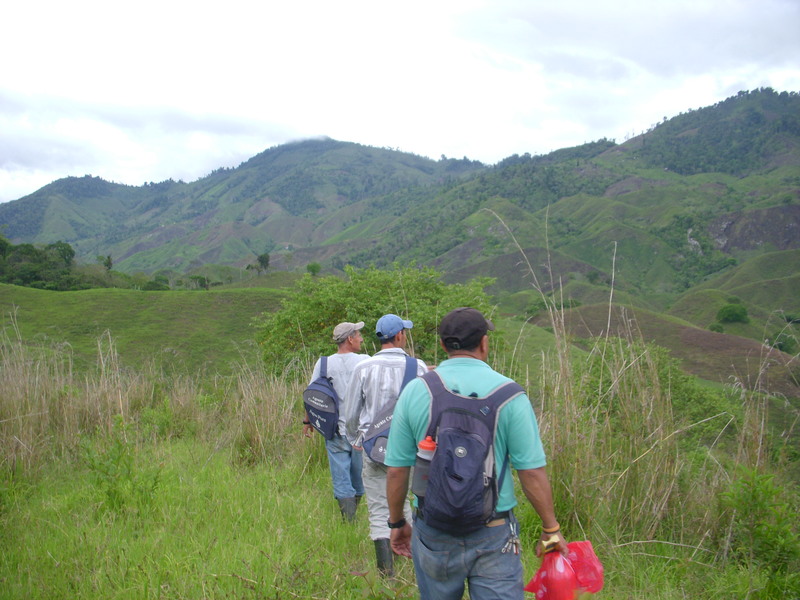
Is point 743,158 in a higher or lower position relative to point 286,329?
higher

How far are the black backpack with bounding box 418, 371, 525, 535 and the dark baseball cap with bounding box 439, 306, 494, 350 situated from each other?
0.21 metres

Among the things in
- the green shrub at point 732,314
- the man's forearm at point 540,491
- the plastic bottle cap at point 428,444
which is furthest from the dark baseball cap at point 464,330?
the green shrub at point 732,314

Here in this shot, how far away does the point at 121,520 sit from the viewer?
13.0 feet

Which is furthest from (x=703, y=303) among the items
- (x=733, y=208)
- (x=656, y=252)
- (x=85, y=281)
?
(x=85, y=281)

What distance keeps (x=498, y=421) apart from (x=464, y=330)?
387 mm

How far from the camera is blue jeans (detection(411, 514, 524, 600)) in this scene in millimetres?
2211

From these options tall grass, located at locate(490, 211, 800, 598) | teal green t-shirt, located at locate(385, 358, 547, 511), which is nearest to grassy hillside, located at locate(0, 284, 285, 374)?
tall grass, located at locate(490, 211, 800, 598)

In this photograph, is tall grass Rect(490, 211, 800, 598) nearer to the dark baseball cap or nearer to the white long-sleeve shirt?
the white long-sleeve shirt

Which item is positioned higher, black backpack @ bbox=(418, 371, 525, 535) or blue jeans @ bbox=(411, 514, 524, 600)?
black backpack @ bbox=(418, 371, 525, 535)

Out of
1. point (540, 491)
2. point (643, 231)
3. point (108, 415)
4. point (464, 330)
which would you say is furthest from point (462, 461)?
point (643, 231)

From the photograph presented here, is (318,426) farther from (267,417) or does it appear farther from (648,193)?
(648,193)

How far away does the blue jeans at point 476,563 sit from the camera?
221 cm

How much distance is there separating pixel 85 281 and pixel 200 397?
60493mm

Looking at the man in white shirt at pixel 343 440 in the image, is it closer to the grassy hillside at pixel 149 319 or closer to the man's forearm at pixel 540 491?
the man's forearm at pixel 540 491
